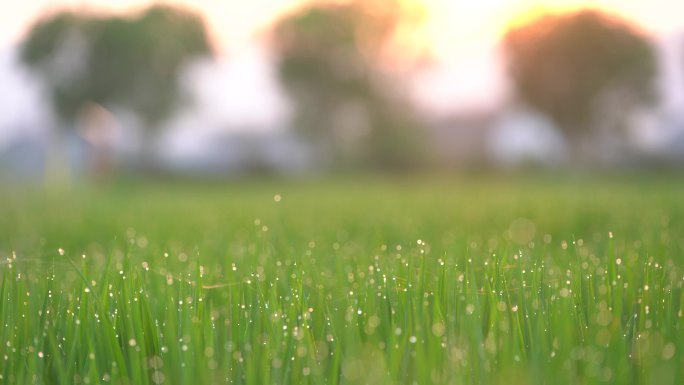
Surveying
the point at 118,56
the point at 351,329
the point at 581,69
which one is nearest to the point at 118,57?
the point at 118,56

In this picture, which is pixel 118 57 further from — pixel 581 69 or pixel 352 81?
pixel 581 69

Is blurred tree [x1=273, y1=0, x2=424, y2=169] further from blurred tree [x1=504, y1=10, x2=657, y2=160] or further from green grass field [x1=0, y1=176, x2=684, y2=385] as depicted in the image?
green grass field [x1=0, y1=176, x2=684, y2=385]

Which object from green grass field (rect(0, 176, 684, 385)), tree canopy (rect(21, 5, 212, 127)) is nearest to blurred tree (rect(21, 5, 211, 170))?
tree canopy (rect(21, 5, 212, 127))

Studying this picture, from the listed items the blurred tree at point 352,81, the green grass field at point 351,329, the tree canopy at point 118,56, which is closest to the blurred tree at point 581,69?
the blurred tree at point 352,81

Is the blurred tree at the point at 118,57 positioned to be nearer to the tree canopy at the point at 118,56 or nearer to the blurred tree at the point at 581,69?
the tree canopy at the point at 118,56

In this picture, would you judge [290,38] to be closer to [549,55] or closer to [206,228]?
[549,55]

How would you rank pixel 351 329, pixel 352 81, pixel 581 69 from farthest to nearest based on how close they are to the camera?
pixel 352 81 → pixel 581 69 → pixel 351 329

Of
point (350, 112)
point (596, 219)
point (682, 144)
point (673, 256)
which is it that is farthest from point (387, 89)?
point (673, 256)

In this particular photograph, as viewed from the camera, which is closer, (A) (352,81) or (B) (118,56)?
(B) (118,56)
